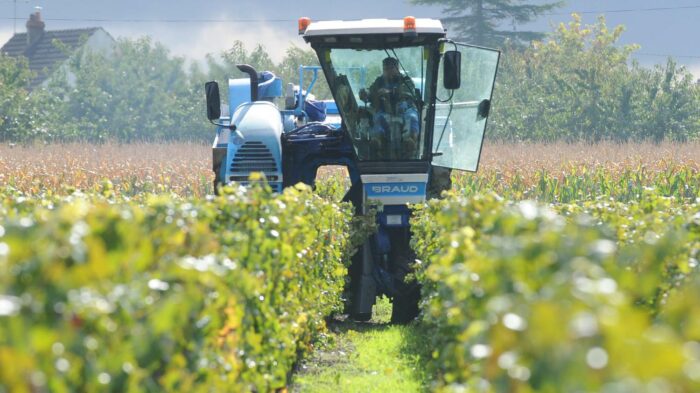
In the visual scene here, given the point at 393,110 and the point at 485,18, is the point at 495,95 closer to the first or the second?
the point at 485,18

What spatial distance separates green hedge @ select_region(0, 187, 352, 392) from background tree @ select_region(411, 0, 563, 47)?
7142 cm

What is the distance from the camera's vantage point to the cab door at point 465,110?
13.7 meters

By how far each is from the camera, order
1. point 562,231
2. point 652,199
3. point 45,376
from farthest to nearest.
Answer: point 652,199, point 562,231, point 45,376

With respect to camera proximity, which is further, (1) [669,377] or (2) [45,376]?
(2) [45,376]

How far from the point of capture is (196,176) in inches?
1134

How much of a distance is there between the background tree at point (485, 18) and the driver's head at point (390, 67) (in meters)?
64.3

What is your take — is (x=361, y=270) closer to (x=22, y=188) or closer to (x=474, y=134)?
(x=474, y=134)

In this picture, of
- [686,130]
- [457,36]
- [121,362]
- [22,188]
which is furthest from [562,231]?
[457,36]

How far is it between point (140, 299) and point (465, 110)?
10334 mm

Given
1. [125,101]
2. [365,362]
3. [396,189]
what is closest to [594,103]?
[125,101]

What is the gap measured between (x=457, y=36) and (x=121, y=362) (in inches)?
3040

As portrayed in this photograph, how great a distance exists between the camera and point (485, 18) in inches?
3120

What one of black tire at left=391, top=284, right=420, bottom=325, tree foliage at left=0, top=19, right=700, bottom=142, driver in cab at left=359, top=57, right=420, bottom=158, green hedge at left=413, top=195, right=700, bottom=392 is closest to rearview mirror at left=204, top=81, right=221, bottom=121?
driver in cab at left=359, top=57, right=420, bottom=158

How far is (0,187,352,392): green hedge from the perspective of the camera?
3.45 m
